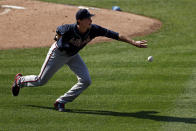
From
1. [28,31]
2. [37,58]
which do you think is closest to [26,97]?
[37,58]

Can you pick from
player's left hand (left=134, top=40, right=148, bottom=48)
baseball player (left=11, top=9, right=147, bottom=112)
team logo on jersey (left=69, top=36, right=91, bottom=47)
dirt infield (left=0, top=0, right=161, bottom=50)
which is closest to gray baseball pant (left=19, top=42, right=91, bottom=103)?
baseball player (left=11, top=9, right=147, bottom=112)

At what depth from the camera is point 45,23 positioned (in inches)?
589

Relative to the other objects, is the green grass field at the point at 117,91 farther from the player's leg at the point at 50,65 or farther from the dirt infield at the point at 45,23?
the dirt infield at the point at 45,23

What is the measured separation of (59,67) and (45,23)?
6.98 metres

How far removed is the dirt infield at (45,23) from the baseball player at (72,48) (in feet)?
16.3

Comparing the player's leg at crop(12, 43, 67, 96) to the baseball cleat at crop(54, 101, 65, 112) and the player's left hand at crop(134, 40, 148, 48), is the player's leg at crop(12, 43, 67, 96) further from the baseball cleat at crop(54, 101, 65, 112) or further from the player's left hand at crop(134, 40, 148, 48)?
the player's left hand at crop(134, 40, 148, 48)

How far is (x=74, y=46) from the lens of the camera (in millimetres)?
7965

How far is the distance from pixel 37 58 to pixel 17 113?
3.79 metres

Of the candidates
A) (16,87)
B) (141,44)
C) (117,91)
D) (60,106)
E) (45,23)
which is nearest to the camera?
(141,44)

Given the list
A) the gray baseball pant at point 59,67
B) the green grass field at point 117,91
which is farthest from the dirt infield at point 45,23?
the gray baseball pant at point 59,67

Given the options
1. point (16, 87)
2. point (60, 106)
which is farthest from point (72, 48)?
point (16, 87)

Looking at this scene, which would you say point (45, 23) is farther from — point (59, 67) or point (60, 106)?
point (60, 106)

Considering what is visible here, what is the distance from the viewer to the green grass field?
25.4 feet

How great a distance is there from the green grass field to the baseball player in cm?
44
